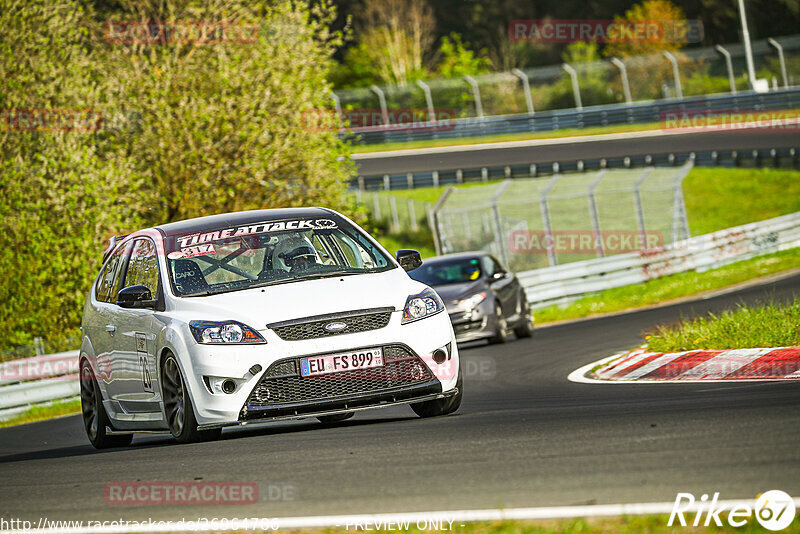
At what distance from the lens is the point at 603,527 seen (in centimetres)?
500

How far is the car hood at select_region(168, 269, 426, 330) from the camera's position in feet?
28.2

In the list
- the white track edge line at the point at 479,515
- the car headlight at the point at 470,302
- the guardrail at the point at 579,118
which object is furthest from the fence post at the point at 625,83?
the white track edge line at the point at 479,515

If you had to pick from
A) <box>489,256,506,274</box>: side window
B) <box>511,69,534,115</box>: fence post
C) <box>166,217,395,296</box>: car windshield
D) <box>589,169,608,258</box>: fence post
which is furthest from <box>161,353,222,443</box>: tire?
<box>511,69,534,115</box>: fence post

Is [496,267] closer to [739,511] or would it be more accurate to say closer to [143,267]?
[143,267]

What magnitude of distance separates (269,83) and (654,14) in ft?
168

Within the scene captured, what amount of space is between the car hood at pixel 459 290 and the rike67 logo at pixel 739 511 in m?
13.6

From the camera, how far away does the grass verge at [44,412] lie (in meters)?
16.9

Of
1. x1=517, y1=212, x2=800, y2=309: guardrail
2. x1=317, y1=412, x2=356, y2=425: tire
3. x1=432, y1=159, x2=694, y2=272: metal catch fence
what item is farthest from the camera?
x1=432, y1=159, x2=694, y2=272: metal catch fence

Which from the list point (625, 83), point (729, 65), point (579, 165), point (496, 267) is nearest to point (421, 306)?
point (496, 267)

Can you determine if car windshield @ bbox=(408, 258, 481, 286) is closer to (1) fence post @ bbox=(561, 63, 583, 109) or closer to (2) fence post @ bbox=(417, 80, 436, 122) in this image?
(1) fence post @ bbox=(561, 63, 583, 109)

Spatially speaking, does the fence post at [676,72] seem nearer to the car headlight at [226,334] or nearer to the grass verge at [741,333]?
the grass verge at [741,333]

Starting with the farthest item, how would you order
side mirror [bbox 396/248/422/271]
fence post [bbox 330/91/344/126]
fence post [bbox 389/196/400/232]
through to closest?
fence post [bbox 389/196/400/232] → fence post [bbox 330/91/344/126] → side mirror [bbox 396/248/422/271]

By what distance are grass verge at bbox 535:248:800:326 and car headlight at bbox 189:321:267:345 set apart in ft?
52.6

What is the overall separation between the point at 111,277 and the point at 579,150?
127 feet
